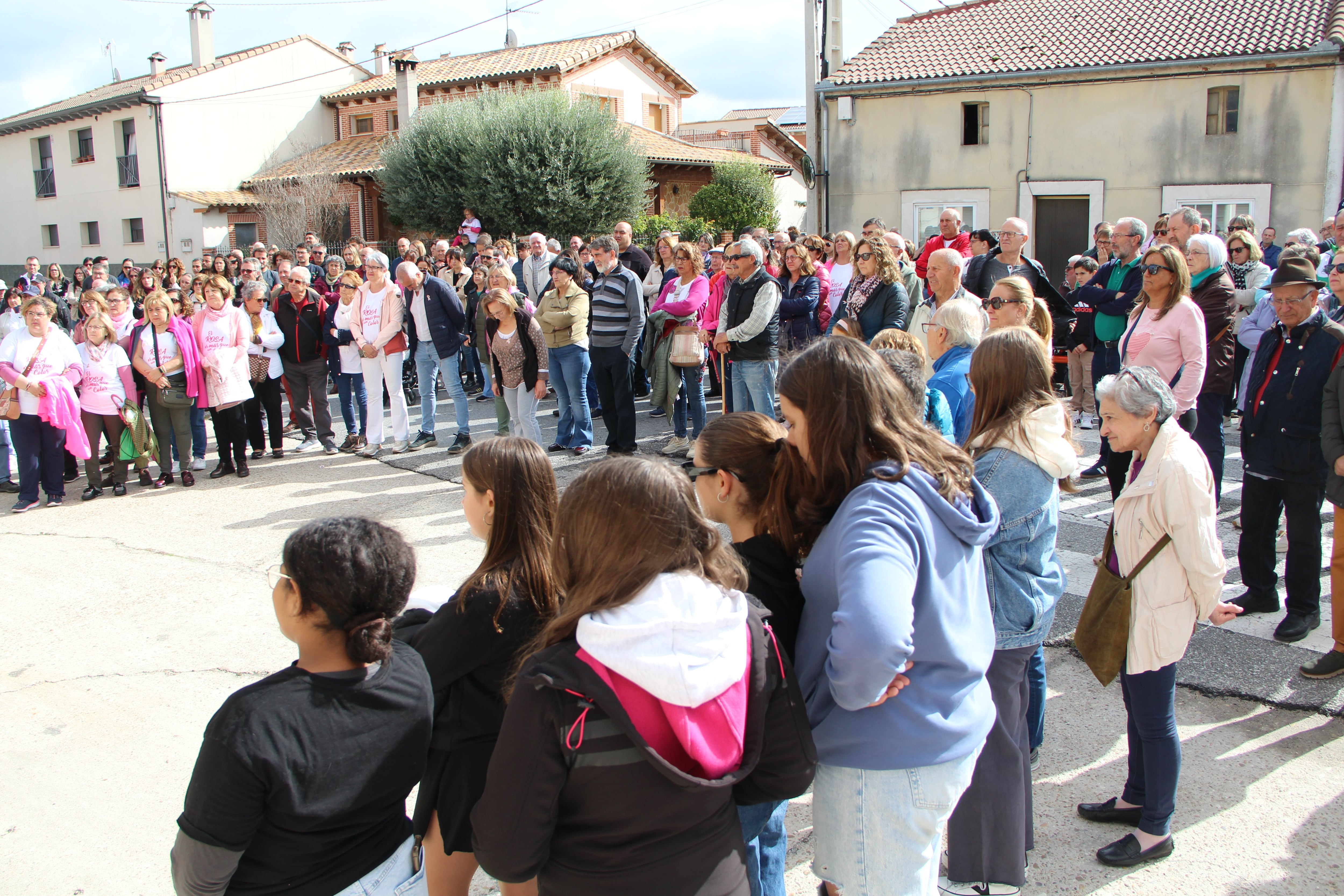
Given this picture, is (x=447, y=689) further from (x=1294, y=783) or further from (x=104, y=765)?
(x=1294, y=783)

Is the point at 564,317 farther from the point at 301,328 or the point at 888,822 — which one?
the point at 888,822

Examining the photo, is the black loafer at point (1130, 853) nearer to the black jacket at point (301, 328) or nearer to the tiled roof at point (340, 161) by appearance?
the black jacket at point (301, 328)

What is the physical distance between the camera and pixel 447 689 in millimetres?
2105

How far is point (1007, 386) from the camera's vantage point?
2820 millimetres

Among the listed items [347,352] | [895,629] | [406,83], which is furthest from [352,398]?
[406,83]

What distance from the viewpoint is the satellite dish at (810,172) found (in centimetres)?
2141

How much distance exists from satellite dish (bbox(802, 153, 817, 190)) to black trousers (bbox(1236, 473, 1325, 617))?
58.9 ft

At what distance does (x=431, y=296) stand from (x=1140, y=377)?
6.80 metres

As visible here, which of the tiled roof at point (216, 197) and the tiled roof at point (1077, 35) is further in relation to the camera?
the tiled roof at point (216, 197)

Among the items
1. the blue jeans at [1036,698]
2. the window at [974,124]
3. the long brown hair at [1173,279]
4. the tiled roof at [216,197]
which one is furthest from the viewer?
the tiled roof at [216,197]

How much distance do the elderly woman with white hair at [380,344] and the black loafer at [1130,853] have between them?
7.08 meters

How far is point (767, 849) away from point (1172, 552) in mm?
1512

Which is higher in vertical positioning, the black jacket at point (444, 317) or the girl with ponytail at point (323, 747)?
the black jacket at point (444, 317)

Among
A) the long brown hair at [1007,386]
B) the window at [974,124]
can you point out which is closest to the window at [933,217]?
the window at [974,124]
